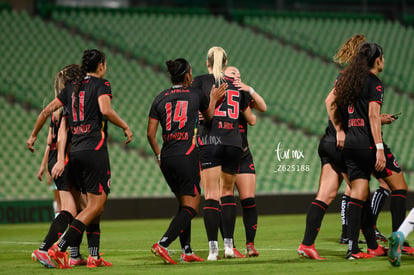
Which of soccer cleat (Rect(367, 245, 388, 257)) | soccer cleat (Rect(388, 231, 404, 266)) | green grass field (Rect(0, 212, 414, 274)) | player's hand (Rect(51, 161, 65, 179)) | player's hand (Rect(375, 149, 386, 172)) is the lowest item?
green grass field (Rect(0, 212, 414, 274))

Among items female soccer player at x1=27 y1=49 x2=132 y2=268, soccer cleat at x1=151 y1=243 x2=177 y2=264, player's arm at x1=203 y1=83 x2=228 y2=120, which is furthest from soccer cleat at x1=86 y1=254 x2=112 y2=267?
player's arm at x1=203 y1=83 x2=228 y2=120

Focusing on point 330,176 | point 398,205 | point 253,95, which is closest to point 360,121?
point 330,176

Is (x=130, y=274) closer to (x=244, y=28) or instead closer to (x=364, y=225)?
(x=364, y=225)

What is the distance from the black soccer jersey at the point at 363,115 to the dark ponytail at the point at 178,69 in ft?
5.51

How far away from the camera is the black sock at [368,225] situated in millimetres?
6992

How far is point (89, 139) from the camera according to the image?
674 cm

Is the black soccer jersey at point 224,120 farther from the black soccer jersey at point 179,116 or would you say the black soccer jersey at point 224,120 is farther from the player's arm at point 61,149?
the player's arm at point 61,149

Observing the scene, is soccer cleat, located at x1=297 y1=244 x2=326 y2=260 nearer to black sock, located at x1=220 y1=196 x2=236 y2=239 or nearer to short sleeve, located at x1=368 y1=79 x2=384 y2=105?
black sock, located at x1=220 y1=196 x2=236 y2=239

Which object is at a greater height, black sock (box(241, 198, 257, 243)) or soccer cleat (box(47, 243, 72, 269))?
black sock (box(241, 198, 257, 243))

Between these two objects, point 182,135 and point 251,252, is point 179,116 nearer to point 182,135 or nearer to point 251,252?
point 182,135

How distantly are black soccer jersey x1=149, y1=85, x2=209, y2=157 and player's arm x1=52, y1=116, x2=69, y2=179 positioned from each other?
95cm

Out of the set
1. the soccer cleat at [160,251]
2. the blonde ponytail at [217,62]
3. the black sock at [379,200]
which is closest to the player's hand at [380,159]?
the black sock at [379,200]

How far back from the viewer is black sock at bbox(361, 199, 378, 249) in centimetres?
699

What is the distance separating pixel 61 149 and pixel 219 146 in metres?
1.61
